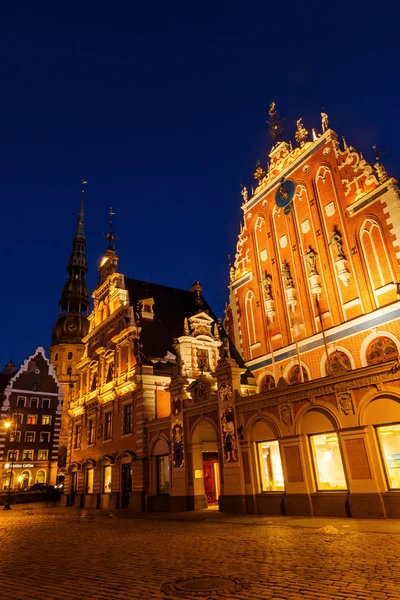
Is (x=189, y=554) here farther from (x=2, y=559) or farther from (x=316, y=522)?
(x=316, y=522)

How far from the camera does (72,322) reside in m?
80.6

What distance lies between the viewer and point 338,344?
21359 millimetres

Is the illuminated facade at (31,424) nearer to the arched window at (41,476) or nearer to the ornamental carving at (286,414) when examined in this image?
the arched window at (41,476)

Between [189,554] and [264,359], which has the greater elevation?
[264,359]

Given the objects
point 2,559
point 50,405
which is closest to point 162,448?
point 2,559

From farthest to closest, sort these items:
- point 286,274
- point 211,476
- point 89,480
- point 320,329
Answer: point 89,480
point 211,476
point 286,274
point 320,329

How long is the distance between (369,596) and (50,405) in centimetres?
5808

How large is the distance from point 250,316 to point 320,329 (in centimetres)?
598

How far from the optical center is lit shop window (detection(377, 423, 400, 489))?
14500 mm

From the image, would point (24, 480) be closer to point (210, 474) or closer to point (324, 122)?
point (210, 474)

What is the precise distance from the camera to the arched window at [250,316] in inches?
1067

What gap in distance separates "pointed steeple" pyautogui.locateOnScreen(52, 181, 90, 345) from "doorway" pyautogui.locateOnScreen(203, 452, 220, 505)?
54.0m

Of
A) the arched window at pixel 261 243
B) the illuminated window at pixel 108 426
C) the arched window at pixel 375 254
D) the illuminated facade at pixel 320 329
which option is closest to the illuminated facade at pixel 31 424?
the illuminated window at pixel 108 426

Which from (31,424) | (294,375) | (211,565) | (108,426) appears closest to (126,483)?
(108,426)
